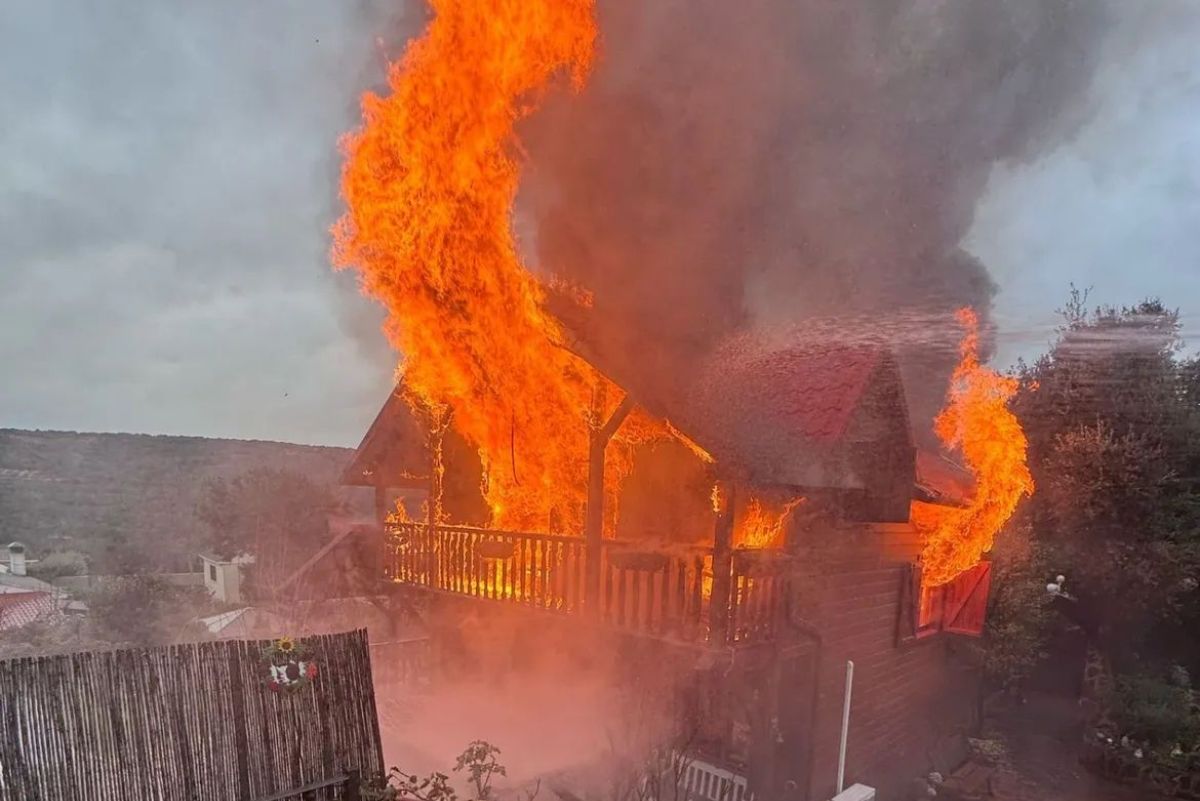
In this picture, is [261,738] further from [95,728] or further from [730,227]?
[730,227]

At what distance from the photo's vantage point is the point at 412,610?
14.2 metres

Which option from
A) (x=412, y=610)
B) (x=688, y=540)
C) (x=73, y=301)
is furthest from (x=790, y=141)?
(x=73, y=301)

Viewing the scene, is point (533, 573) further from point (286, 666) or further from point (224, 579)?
point (224, 579)

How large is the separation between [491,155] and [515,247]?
4.42ft

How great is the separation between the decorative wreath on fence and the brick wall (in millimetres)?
6662

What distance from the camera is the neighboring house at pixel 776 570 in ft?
29.1

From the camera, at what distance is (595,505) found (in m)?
9.94

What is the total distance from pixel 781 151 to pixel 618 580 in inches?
354

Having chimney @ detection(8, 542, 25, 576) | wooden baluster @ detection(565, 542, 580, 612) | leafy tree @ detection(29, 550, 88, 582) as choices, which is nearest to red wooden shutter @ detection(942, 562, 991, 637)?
wooden baluster @ detection(565, 542, 580, 612)

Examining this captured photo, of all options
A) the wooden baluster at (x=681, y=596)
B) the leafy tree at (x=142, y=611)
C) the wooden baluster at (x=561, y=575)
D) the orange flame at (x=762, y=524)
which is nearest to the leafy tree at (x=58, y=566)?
the leafy tree at (x=142, y=611)

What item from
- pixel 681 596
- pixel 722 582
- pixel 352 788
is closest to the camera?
pixel 352 788

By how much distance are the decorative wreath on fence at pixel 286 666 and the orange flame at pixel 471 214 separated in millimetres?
4839

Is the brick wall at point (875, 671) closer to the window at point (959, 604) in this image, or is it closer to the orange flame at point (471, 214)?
the window at point (959, 604)

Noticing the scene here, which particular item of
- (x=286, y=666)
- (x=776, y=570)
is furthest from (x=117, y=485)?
(x=776, y=570)
